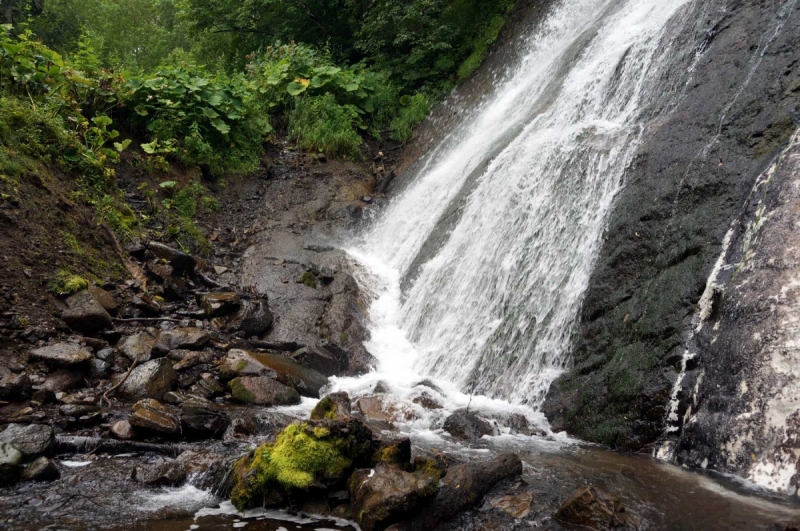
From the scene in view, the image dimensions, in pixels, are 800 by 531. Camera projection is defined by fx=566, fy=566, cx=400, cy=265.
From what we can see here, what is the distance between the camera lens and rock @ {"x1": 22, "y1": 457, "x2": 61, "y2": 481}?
436 centimetres

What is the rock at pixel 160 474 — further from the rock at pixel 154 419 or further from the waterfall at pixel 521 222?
the waterfall at pixel 521 222

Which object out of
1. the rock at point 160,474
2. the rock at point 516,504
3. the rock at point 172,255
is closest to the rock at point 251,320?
the rock at point 172,255

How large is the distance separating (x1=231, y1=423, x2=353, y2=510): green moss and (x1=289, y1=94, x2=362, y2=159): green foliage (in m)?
10.8

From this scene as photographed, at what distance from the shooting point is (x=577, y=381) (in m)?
6.02

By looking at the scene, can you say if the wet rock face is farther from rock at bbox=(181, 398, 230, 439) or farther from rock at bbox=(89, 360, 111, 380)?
rock at bbox=(89, 360, 111, 380)

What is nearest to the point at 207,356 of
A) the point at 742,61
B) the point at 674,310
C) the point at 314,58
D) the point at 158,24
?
the point at 674,310

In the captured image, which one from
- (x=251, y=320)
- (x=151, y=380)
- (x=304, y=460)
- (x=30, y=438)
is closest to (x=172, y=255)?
(x=251, y=320)

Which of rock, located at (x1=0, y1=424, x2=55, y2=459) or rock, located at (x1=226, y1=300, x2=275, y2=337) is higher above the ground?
rock, located at (x1=226, y1=300, x2=275, y2=337)

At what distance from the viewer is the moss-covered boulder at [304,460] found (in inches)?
159

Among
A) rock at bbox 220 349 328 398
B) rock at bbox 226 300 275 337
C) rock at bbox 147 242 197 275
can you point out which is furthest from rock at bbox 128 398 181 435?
rock at bbox 147 242 197 275

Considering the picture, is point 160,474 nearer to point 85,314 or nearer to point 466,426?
point 466,426

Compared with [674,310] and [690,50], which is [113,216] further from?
[690,50]

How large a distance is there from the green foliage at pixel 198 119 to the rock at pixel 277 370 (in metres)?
5.93

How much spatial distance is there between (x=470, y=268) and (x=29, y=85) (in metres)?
8.13
